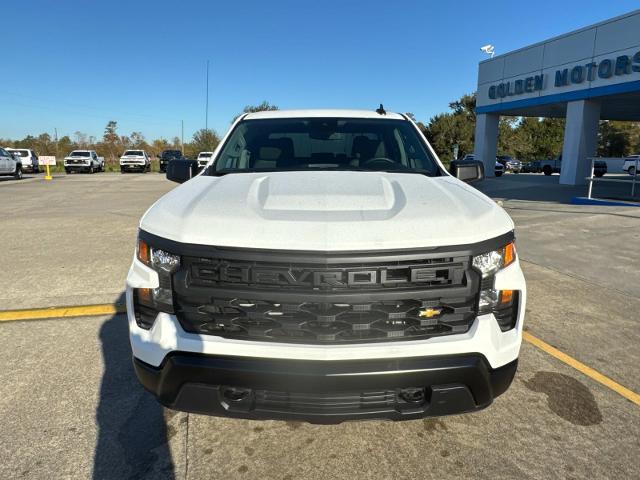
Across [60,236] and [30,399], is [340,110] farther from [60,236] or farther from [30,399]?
[60,236]

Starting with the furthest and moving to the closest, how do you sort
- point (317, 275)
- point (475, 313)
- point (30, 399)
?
point (30, 399) → point (475, 313) → point (317, 275)

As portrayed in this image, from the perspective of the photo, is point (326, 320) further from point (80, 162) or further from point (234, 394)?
point (80, 162)

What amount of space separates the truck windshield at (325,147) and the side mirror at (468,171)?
23 centimetres

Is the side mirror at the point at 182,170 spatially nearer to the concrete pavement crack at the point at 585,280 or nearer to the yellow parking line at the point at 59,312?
the yellow parking line at the point at 59,312

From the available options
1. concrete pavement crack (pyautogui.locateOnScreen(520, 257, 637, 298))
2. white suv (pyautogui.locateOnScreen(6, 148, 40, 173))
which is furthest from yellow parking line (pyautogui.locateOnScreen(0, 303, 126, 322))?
white suv (pyautogui.locateOnScreen(6, 148, 40, 173))

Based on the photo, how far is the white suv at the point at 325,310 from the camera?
6.12 feet

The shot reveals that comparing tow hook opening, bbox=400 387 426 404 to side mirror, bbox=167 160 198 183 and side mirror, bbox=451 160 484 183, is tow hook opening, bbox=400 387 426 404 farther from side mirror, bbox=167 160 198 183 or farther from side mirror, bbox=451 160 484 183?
side mirror, bbox=167 160 198 183

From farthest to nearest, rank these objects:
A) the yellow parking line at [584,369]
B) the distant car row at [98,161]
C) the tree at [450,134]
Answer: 1. the tree at [450,134]
2. the distant car row at [98,161]
3. the yellow parking line at [584,369]

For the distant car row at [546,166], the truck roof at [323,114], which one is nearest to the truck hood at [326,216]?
the truck roof at [323,114]

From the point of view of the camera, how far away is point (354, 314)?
6.25 feet

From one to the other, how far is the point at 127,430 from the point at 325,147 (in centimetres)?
238

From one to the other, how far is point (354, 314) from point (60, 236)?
7683 millimetres

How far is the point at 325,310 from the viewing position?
1.89 metres

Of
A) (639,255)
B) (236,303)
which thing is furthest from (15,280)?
(639,255)
